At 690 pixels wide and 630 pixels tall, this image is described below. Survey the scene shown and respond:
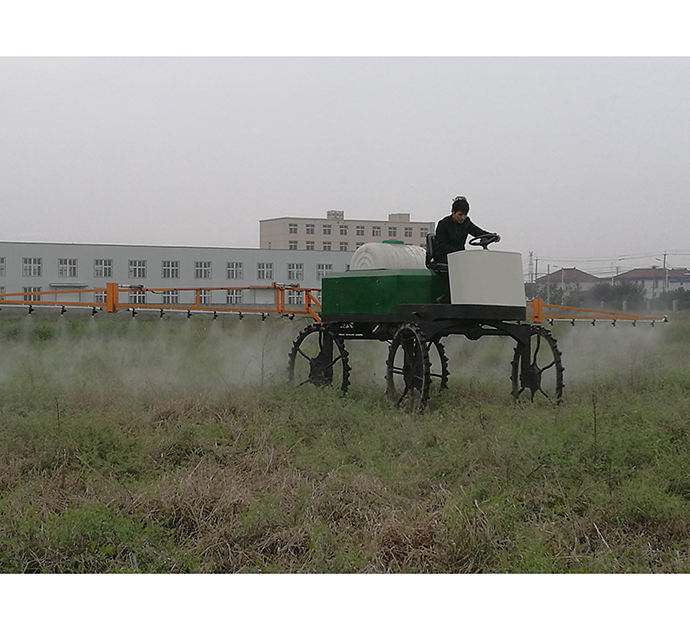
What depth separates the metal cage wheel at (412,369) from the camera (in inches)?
431

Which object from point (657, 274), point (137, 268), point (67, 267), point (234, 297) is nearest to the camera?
point (657, 274)

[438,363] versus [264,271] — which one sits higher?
[264,271]

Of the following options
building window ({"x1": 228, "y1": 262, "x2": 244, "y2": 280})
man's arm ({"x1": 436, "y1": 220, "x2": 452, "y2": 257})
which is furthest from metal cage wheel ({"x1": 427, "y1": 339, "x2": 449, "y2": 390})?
building window ({"x1": 228, "y1": 262, "x2": 244, "y2": 280})

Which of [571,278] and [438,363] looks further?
[571,278]

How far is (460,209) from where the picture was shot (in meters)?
11.5

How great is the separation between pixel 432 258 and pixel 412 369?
1511 millimetres

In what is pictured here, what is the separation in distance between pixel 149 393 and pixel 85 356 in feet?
12.9

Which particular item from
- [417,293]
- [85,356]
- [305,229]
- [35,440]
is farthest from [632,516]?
[305,229]

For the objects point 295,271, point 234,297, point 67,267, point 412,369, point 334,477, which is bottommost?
point 334,477

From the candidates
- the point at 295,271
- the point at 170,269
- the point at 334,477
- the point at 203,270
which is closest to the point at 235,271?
the point at 203,270

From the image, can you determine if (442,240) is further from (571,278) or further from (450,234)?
(571,278)

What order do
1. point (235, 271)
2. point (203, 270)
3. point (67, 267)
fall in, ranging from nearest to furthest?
point (67, 267) → point (203, 270) → point (235, 271)

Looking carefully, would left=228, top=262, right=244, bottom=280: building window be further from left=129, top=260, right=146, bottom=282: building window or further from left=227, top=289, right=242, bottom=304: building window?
left=129, top=260, right=146, bottom=282: building window

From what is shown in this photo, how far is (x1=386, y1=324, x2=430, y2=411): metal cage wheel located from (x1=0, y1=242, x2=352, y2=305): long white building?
25.5 meters
